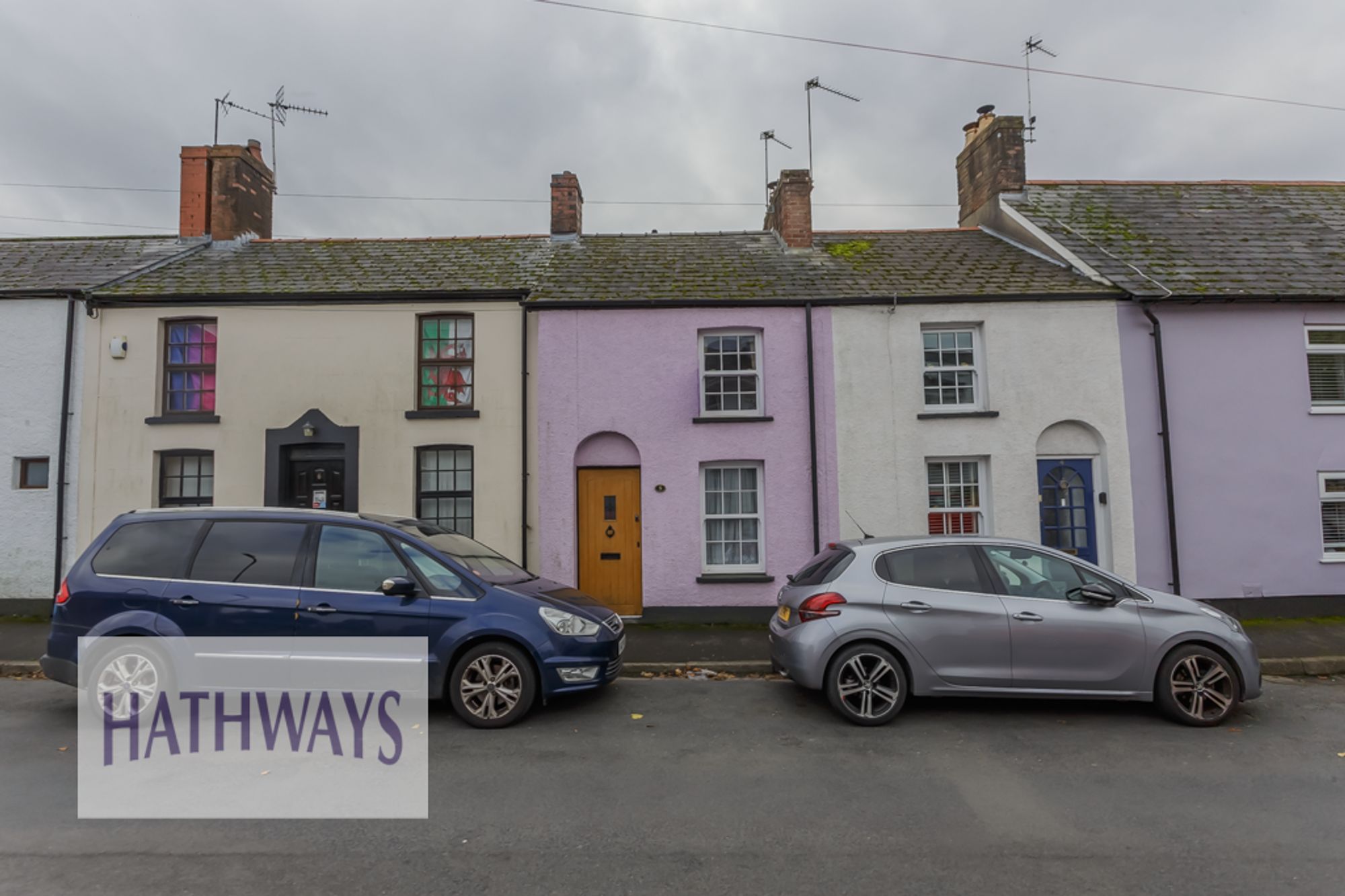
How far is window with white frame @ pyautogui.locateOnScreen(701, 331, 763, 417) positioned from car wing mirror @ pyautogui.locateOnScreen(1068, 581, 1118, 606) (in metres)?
5.66

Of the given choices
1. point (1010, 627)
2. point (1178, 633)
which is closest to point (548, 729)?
point (1010, 627)

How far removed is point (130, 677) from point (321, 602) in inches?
66.4

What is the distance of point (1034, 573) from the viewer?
646 cm

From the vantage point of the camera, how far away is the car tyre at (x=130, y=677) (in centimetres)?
597

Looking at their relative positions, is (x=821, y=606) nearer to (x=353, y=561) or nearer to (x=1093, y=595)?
(x=1093, y=595)

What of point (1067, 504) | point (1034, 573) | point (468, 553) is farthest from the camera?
point (1067, 504)

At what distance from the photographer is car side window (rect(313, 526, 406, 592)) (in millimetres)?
6152

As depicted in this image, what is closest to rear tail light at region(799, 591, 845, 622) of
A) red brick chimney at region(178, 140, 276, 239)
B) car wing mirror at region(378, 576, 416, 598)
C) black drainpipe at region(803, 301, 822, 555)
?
car wing mirror at region(378, 576, 416, 598)

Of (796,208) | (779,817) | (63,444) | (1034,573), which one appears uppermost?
(796,208)

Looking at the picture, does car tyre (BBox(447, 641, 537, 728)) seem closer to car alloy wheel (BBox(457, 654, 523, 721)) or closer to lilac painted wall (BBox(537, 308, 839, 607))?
car alloy wheel (BBox(457, 654, 523, 721))

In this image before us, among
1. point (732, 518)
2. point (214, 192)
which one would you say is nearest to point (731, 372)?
point (732, 518)

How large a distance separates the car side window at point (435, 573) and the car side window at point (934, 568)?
3.74 meters

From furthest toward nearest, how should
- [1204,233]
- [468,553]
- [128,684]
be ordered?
[1204,233]
[468,553]
[128,684]

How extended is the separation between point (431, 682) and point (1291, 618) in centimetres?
1192
